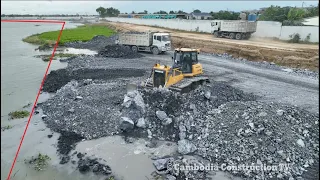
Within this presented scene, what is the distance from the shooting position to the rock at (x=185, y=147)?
884 cm

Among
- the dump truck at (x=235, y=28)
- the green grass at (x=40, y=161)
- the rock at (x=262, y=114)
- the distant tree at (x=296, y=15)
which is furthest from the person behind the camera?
the distant tree at (x=296, y=15)

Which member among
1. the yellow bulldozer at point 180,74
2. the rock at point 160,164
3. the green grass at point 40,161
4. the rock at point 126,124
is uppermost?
the yellow bulldozer at point 180,74

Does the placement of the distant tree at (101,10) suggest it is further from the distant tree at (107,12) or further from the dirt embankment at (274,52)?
the dirt embankment at (274,52)

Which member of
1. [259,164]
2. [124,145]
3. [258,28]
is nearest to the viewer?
[259,164]

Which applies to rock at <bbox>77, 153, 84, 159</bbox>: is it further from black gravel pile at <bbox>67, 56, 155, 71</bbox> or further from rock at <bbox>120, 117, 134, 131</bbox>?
black gravel pile at <bbox>67, 56, 155, 71</bbox>

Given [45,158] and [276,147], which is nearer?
[276,147]

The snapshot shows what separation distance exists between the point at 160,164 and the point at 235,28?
80.2ft

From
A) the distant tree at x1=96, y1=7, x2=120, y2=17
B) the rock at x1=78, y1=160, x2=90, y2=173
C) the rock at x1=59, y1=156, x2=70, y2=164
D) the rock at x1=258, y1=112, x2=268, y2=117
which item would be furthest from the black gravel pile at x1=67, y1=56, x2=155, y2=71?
the distant tree at x1=96, y1=7, x2=120, y2=17

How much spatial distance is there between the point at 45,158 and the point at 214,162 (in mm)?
5417

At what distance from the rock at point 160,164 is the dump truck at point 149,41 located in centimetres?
1696

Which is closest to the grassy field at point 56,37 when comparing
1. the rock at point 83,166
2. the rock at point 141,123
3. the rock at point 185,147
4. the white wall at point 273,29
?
the white wall at point 273,29

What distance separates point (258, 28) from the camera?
1208 inches

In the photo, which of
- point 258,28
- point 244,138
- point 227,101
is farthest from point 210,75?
point 258,28

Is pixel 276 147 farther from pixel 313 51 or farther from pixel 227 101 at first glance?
pixel 313 51
